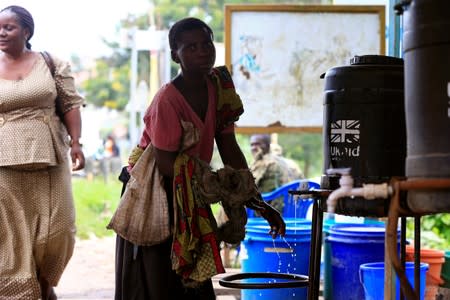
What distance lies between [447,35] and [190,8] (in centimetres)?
2365

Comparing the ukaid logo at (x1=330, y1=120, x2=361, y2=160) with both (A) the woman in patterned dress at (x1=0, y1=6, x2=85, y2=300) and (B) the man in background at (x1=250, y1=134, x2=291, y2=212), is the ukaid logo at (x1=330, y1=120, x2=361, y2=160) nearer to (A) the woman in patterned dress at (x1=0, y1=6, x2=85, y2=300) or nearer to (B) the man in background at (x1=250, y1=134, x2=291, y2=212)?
(A) the woman in patterned dress at (x1=0, y1=6, x2=85, y2=300)

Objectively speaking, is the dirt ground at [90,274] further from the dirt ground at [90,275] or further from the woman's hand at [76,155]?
the woman's hand at [76,155]

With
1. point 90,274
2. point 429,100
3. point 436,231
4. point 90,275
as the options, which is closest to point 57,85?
point 429,100

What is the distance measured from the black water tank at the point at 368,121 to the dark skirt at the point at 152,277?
1.05m

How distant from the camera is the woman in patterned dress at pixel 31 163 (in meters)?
5.34

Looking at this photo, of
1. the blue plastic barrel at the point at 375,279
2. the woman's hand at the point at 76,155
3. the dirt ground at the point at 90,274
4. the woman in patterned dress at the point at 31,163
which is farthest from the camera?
the dirt ground at the point at 90,274

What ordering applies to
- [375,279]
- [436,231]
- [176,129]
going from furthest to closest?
1. [436,231]
2. [375,279]
3. [176,129]

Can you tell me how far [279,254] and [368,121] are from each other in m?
2.54

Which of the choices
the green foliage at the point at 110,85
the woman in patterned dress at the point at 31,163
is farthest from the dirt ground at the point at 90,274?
the green foliage at the point at 110,85

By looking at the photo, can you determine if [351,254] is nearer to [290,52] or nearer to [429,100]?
[290,52]

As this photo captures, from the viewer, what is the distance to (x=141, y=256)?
4141 mm

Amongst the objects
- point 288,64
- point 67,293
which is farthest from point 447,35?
point 67,293

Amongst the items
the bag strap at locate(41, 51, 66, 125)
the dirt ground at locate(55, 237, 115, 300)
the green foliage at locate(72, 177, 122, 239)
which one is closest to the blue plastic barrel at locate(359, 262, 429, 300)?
the bag strap at locate(41, 51, 66, 125)

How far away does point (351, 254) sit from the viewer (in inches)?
217
